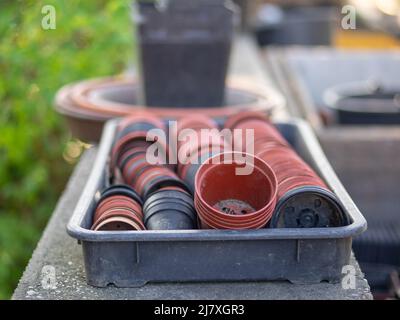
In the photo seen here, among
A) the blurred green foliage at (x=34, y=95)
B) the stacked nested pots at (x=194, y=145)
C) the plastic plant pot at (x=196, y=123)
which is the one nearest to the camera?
the stacked nested pots at (x=194, y=145)

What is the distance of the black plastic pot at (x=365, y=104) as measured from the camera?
5.21 metres

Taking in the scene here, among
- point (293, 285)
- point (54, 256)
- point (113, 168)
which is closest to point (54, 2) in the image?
point (113, 168)

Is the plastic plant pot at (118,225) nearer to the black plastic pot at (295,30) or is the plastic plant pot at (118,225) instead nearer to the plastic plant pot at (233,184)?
the plastic plant pot at (233,184)

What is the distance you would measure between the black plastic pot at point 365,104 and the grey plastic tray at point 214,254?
308 cm

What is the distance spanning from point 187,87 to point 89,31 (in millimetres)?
1299

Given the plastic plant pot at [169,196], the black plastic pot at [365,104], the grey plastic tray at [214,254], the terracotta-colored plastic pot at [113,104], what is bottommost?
the black plastic pot at [365,104]

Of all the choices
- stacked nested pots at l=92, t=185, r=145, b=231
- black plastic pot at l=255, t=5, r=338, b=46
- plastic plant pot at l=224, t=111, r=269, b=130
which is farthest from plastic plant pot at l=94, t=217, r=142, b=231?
black plastic pot at l=255, t=5, r=338, b=46

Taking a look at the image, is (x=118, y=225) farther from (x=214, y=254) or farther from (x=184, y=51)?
(x=184, y=51)

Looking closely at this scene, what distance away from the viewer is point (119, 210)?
2.36 m

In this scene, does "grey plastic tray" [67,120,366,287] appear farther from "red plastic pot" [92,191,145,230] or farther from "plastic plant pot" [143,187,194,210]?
"plastic plant pot" [143,187,194,210]

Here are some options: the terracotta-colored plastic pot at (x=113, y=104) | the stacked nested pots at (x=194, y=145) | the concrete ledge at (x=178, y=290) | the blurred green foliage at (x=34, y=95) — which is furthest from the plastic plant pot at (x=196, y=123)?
the blurred green foliage at (x=34, y=95)

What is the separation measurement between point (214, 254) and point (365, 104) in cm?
373

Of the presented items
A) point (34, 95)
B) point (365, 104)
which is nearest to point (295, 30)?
point (365, 104)

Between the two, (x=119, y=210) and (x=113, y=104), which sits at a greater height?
(x=119, y=210)
